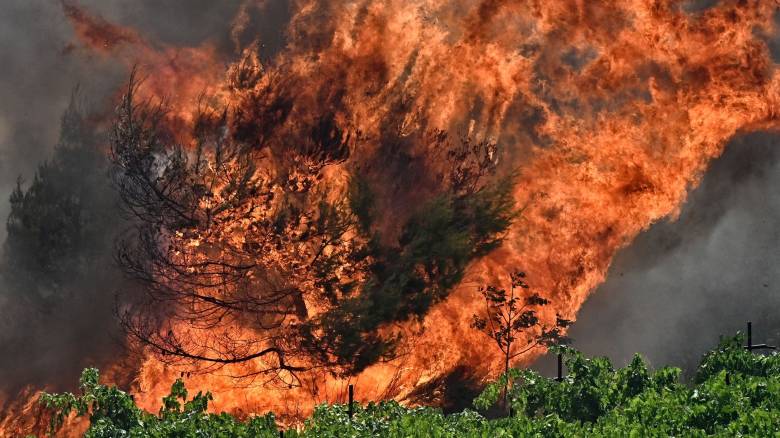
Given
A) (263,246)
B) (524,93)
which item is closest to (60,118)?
(263,246)

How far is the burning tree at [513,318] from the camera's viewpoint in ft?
108

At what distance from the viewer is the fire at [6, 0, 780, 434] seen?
32625 mm

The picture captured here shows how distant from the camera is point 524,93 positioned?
33.3 meters

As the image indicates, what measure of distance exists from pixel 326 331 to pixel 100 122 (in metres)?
6.57

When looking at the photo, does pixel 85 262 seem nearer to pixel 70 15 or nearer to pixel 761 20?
pixel 70 15

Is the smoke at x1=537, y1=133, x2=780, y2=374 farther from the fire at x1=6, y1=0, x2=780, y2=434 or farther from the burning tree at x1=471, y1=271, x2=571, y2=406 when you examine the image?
the burning tree at x1=471, y1=271, x2=571, y2=406

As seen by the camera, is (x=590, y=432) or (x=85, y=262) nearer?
(x=590, y=432)

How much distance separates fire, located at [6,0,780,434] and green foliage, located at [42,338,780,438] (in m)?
6.64

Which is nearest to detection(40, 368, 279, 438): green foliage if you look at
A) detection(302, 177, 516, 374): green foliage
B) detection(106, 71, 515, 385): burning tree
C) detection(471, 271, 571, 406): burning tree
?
detection(106, 71, 515, 385): burning tree

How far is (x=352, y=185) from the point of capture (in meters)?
32.6

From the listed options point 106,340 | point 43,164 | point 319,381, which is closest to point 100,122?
point 43,164

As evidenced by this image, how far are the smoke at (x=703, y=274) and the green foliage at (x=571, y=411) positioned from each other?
9.48m

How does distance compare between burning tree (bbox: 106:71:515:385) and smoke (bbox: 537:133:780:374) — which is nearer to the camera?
burning tree (bbox: 106:71:515:385)

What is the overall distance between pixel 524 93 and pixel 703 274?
7275 millimetres
